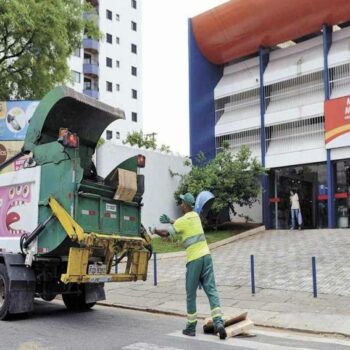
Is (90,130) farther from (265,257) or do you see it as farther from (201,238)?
(265,257)

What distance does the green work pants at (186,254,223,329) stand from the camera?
723cm

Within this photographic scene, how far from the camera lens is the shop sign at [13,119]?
1750cm

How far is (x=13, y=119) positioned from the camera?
58.6 feet

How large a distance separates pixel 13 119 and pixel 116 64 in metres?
41.6

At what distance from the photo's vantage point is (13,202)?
890cm

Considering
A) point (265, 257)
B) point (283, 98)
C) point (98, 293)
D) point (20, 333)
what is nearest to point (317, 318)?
point (98, 293)

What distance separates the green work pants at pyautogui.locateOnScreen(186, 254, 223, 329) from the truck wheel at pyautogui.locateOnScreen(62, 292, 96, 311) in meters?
2.88

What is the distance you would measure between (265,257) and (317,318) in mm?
7362

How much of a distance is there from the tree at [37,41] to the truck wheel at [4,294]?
11350mm

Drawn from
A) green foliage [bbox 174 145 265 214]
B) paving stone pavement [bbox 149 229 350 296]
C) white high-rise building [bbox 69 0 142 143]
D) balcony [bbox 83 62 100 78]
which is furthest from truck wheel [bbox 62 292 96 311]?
balcony [bbox 83 62 100 78]

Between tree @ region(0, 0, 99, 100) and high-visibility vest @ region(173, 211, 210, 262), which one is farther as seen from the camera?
tree @ region(0, 0, 99, 100)

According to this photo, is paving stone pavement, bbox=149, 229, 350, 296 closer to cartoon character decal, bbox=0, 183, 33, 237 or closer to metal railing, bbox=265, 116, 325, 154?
metal railing, bbox=265, 116, 325, 154

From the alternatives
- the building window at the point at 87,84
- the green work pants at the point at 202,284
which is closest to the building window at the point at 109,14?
the building window at the point at 87,84

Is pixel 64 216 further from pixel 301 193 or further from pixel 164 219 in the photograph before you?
pixel 301 193
